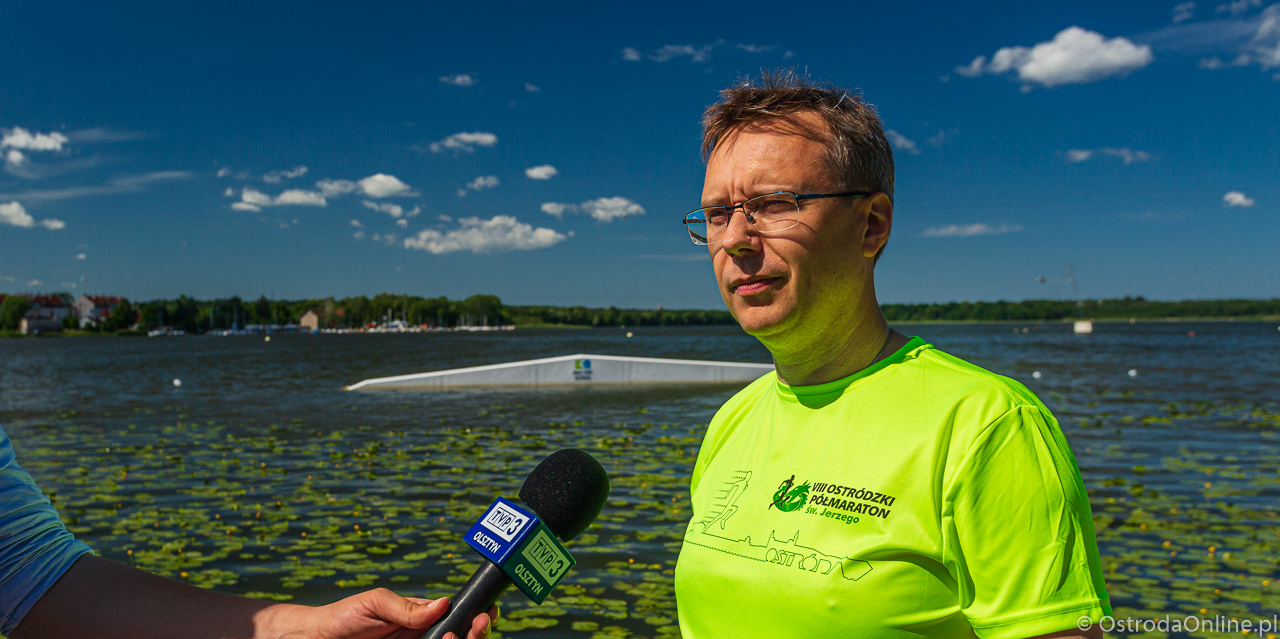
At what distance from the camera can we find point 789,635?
5.48ft

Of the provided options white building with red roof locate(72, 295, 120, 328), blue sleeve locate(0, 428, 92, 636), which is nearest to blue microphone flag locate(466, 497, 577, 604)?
blue sleeve locate(0, 428, 92, 636)

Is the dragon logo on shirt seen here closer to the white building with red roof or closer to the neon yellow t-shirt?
the neon yellow t-shirt

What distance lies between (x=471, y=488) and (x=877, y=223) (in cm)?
900

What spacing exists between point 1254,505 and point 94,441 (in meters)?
19.2

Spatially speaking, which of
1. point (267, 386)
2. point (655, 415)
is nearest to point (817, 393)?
point (655, 415)

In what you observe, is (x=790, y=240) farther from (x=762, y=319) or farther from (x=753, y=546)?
(x=753, y=546)

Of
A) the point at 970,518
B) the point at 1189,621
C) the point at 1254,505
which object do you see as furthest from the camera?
the point at 1254,505

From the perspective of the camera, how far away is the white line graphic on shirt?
5.33 ft

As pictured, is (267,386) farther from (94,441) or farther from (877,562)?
(877,562)

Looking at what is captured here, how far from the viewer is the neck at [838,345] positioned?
1.91 metres

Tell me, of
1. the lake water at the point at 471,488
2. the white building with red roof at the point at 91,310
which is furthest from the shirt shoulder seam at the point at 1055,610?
the white building with red roof at the point at 91,310

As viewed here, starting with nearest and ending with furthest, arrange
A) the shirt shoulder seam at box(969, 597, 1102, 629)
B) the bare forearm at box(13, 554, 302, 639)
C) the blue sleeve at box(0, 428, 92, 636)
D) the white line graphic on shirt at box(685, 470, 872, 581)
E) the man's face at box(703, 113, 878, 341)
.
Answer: the shirt shoulder seam at box(969, 597, 1102, 629)
the white line graphic on shirt at box(685, 470, 872, 581)
the man's face at box(703, 113, 878, 341)
the blue sleeve at box(0, 428, 92, 636)
the bare forearm at box(13, 554, 302, 639)

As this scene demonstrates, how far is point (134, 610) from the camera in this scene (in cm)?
209

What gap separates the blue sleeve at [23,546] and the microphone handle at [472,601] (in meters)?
1.21
